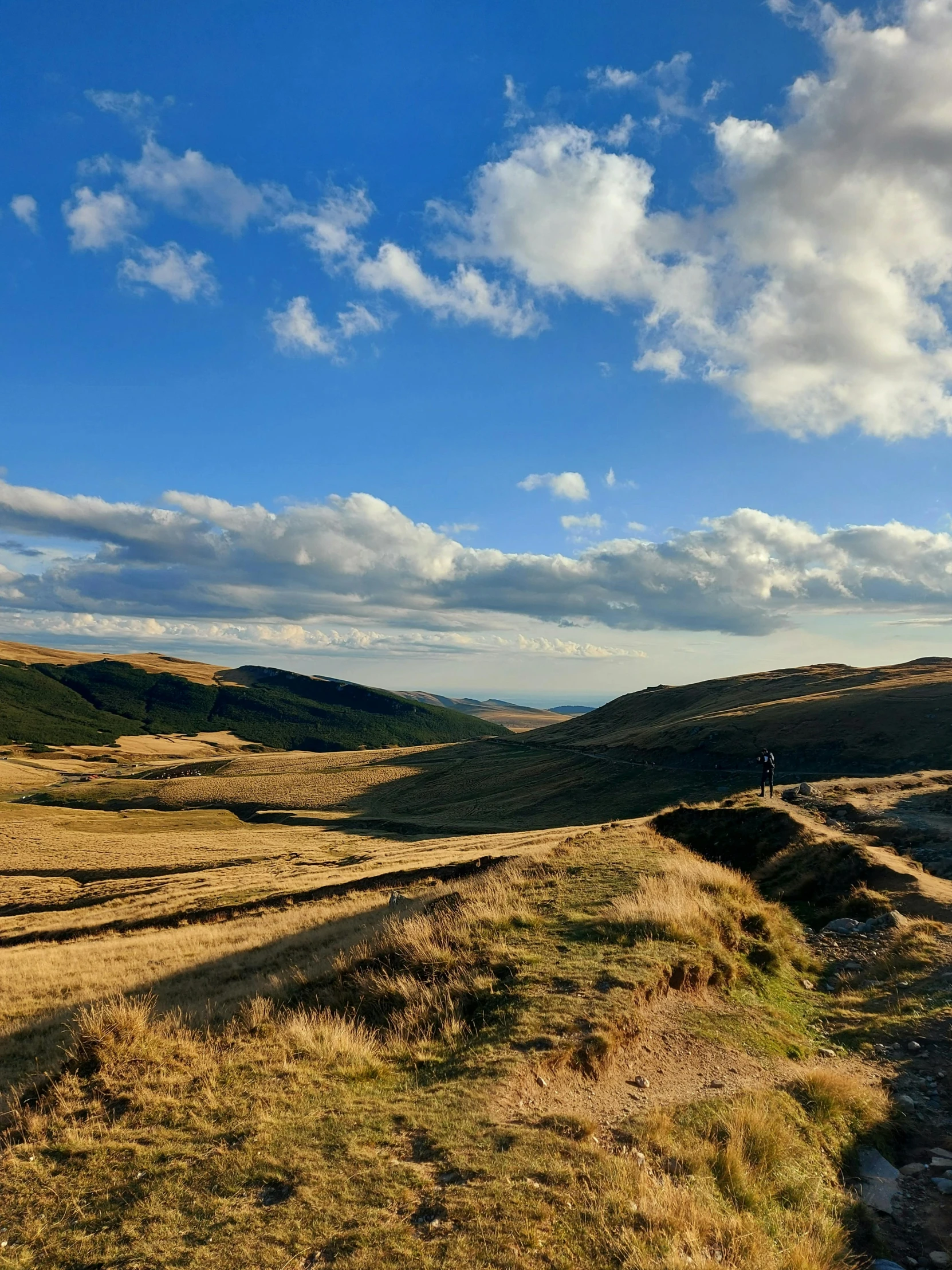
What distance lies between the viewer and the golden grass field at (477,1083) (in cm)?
596

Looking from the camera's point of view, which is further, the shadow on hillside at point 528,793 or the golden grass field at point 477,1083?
the shadow on hillside at point 528,793

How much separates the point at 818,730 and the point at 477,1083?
72.7m

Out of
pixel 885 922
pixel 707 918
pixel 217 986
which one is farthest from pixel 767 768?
pixel 217 986

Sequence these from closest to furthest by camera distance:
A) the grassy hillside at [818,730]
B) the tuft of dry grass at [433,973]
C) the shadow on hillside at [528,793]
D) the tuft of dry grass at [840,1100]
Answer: the tuft of dry grass at [840,1100] → the tuft of dry grass at [433,973] → the shadow on hillside at [528,793] → the grassy hillside at [818,730]

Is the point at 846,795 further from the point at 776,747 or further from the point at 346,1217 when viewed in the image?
the point at 776,747

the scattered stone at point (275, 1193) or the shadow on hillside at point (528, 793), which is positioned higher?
the scattered stone at point (275, 1193)

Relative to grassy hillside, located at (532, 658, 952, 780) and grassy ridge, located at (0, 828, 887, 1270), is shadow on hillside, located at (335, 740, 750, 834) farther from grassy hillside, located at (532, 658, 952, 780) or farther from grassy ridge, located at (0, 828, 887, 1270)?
grassy ridge, located at (0, 828, 887, 1270)

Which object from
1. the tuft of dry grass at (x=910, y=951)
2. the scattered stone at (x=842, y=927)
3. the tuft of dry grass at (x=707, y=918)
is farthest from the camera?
the scattered stone at (x=842, y=927)

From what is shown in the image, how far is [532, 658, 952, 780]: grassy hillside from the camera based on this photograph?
60750mm

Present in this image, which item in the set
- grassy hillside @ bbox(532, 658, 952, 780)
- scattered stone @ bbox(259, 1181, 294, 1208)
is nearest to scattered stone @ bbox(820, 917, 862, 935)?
scattered stone @ bbox(259, 1181, 294, 1208)

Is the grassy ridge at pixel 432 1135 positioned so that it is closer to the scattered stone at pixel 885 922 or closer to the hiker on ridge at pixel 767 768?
the scattered stone at pixel 885 922

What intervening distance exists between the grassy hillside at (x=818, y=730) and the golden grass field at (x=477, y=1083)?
46.5m

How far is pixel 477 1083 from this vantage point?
8.43 metres

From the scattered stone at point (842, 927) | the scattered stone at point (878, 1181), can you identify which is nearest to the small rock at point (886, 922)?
the scattered stone at point (842, 927)
